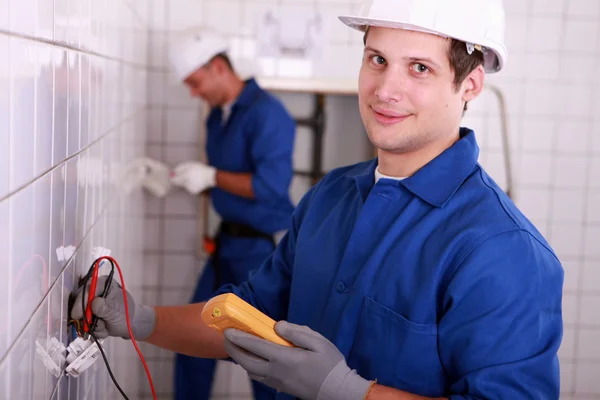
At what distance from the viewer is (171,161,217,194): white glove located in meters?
3.06

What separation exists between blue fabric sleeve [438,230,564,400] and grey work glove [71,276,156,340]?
1.91ft

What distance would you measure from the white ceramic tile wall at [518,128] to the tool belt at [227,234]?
1.15 ft

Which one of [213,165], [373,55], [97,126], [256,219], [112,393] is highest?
[373,55]

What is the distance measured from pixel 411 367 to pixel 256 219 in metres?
1.87

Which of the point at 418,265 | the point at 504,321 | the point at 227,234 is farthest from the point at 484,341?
the point at 227,234

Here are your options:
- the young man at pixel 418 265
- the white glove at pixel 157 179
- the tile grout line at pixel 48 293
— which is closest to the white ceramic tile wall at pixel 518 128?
the white glove at pixel 157 179

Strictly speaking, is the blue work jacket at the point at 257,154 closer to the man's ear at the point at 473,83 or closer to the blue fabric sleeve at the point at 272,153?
the blue fabric sleeve at the point at 272,153

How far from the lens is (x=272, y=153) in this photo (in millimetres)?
2957

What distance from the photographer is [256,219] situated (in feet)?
10.0

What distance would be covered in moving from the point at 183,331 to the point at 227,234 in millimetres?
1587

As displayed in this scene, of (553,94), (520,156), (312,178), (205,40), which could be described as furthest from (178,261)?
(553,94)

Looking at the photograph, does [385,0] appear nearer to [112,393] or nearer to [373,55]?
[373,55]

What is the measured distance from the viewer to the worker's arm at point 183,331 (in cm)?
150

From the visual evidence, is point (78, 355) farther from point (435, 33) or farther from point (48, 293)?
point (435, 33)
